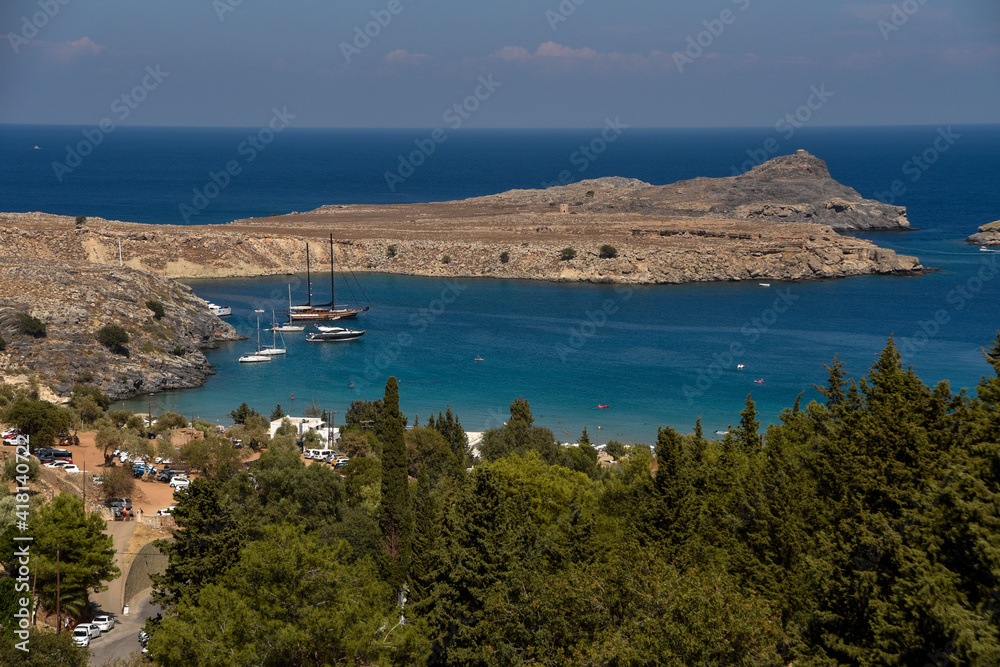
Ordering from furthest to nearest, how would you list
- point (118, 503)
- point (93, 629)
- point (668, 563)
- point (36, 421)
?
point (36, 421)
point (118, 503)
point (93, 629)
point (668, 563)

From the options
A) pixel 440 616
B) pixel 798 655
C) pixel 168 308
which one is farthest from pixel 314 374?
pixel 798 655

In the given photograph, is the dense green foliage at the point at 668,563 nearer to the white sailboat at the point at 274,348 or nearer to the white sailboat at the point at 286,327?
the white sailboat at the point at 274,348

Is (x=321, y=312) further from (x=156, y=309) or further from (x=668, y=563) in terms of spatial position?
(x=668, y=563)

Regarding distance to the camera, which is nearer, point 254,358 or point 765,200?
point 254,358

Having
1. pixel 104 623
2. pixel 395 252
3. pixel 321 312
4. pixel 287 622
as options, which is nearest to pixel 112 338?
pixel 321 312

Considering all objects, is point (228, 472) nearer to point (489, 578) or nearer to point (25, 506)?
point (25, 506)
